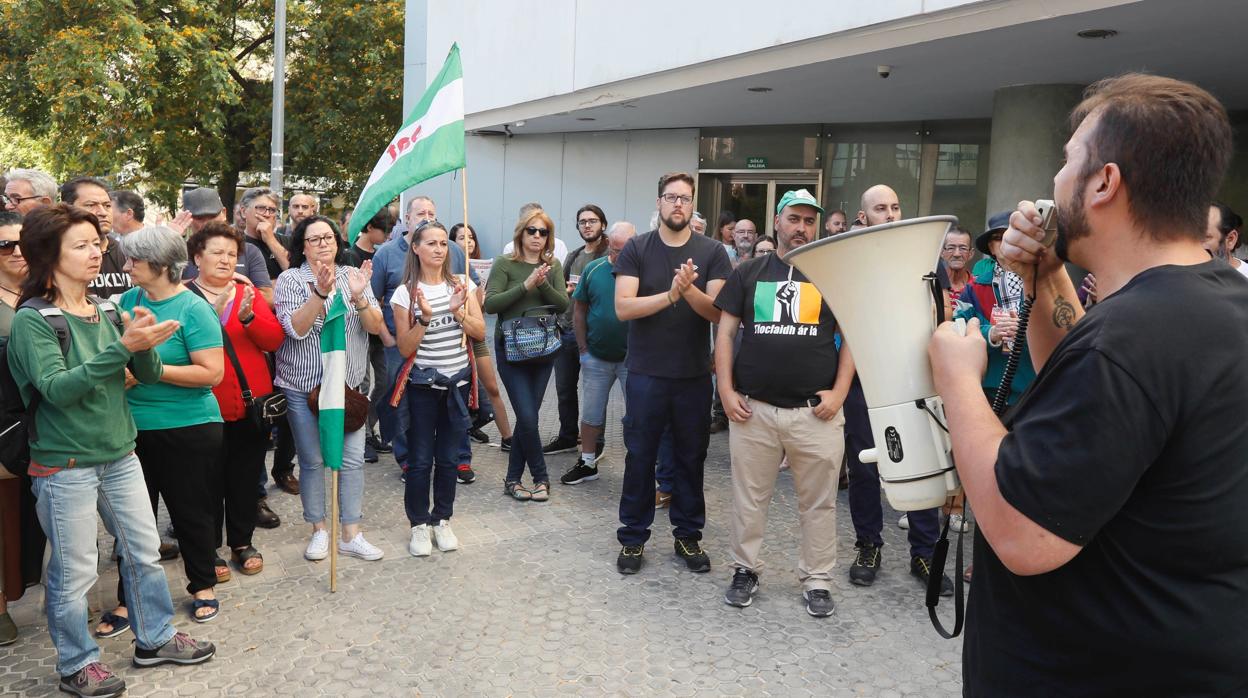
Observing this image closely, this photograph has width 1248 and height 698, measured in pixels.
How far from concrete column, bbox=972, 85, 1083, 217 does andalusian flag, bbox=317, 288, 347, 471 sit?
725cm

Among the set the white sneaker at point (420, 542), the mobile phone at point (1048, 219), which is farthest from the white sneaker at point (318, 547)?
the mobile phone at point (1048, 219)

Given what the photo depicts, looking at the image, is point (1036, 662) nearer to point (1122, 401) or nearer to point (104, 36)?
point (1122, 401)

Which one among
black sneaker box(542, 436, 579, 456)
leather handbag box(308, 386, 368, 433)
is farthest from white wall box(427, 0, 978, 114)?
leather handbag box(308, 386, 368, 433)

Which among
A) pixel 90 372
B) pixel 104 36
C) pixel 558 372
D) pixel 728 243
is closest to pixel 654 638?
pixel 90 372

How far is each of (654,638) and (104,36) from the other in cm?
1903

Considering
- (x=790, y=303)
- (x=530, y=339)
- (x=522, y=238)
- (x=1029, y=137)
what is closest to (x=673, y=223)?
(x=790, y=303)

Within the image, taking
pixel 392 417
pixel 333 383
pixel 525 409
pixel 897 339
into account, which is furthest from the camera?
pixel 392 417

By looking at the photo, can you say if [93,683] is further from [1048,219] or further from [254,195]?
[254,195]

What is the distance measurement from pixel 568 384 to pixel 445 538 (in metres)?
2.61

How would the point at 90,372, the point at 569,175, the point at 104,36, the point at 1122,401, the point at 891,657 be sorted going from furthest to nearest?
the point at 104,36, the point at 569,175, the point at 891,657, the point at 90,372, the point at 1122,401

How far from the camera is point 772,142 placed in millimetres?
14852

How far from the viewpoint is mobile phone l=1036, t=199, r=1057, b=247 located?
6.02ft

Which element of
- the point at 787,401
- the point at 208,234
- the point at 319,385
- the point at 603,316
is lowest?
the point at 319,385

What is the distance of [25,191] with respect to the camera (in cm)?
587
